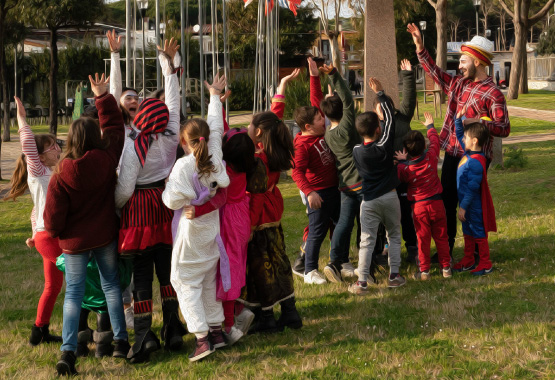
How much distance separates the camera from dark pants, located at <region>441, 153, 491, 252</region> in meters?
6.66

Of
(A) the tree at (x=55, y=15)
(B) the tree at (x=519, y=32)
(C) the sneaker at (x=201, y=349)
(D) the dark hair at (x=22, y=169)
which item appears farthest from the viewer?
(B) the tree at (x=519, y=32)

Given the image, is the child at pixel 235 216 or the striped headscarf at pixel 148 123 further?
the child at pixel 235 216

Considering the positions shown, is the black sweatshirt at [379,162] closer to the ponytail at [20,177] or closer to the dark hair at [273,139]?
the dark hair at [273,139]

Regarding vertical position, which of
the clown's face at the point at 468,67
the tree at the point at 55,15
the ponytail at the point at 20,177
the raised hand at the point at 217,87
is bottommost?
the ponytail at the point at 20,177

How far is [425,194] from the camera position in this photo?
20.9 ft

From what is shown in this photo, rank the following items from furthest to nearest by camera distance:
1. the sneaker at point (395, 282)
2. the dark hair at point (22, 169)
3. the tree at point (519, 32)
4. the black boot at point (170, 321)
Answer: the tree at point (519, 32) → the sneaker at point (395, 282) → the dark hair at point (22, 169) → the black boot at point (170, 321)

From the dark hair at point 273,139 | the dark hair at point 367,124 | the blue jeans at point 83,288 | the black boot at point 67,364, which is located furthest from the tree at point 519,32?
the black boot at point 67,364

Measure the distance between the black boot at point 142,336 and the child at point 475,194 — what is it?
288 cm

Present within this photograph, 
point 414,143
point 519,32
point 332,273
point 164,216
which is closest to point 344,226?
point 332,273

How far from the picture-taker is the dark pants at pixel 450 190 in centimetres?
666

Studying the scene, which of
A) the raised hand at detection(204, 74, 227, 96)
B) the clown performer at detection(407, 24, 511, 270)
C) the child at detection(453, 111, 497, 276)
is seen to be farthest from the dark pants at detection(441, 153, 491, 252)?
the raised hand at detection(204, 74, 227, 96)

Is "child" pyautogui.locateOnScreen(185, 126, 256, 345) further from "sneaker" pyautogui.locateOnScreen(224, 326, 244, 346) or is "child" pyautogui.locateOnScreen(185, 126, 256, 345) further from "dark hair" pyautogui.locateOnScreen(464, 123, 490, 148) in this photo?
"dark hair" pyautogui.locateOnScreen(464, 123, 490, 148)

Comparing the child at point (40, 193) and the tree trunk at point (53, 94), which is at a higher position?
the tree trunk at point (53, 94)

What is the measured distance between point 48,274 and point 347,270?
268 centimetres
